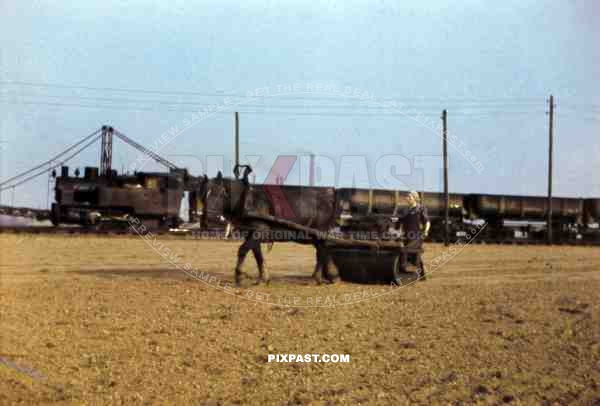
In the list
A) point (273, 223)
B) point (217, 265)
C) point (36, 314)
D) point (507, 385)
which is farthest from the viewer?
point (217, 265)

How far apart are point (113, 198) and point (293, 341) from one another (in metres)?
20.5

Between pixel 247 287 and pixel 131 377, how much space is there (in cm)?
512

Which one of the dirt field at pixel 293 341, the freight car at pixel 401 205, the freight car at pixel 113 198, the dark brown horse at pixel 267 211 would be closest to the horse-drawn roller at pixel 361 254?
the dark brown horse at pixel 267 211

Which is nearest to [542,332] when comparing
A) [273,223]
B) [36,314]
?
[273,223]

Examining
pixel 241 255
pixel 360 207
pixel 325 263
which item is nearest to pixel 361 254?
pixel 325 263

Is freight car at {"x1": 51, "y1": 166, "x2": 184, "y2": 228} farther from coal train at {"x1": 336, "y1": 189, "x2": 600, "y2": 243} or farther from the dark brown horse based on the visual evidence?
the dark brown horse

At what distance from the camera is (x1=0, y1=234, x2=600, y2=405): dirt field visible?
5352 mm

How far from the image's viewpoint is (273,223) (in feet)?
34.6

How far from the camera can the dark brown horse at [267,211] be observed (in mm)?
10000

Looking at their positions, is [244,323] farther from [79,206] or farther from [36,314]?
[79,206]

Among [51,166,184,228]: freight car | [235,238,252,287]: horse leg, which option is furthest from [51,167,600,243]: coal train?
[235,238,252,287]: horse leg

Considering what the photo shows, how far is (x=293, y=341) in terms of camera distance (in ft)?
22.8

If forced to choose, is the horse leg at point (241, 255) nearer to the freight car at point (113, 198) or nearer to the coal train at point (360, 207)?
the coal train at point (360, 207)

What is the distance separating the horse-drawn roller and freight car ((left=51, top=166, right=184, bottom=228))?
15.3 meters
